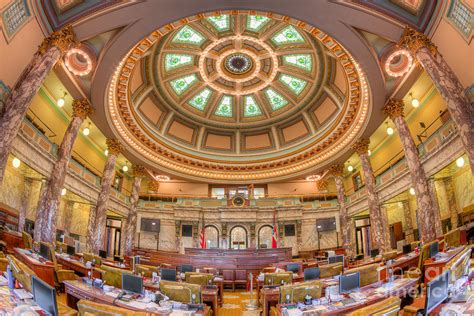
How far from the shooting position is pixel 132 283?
19.2 feet

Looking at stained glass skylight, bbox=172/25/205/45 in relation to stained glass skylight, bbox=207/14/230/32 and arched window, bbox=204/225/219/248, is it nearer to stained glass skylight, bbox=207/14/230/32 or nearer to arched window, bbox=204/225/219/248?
stained glass skylight, bbox=207/14/230/32

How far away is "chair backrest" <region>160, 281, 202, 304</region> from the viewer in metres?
5.64

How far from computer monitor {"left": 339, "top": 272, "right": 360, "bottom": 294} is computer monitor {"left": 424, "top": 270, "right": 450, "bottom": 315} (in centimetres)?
199

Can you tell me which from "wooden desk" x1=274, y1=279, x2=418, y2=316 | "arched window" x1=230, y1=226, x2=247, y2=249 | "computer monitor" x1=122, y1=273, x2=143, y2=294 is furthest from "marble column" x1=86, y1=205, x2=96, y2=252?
"wooden desk" x1=274, y1=279, x2=418, y2=316

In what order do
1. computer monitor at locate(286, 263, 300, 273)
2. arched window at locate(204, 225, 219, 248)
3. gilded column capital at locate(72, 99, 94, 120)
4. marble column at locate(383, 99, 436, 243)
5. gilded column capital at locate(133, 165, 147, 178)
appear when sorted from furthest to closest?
arched window at locate(204, 225, 219, 248) → gilded column capital at locate(133, 165, 147, 178) → gilded column capital at locate(72, 99, 94, 120) → marble column at locate(383, 99, 436, 243) → computer monitor at locate(286, 263, 300, 273)

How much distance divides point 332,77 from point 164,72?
461 inches

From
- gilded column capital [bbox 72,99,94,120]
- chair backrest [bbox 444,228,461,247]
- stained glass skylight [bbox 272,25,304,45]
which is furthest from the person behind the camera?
stained glass skylight [bbox 272,25,304,45]

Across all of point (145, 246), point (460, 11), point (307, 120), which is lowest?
point (145, 246)

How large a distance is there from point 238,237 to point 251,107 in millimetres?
10978

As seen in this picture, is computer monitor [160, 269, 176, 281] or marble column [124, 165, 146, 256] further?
marble column [124, 165, 146, 256]

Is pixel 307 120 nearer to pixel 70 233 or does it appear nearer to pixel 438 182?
pixel 438 182

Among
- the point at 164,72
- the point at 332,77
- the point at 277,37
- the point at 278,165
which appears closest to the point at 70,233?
the point at 164,72

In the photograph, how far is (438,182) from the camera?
1549 centimetres

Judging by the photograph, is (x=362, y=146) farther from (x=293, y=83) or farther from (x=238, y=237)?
(x=238, y=237)
